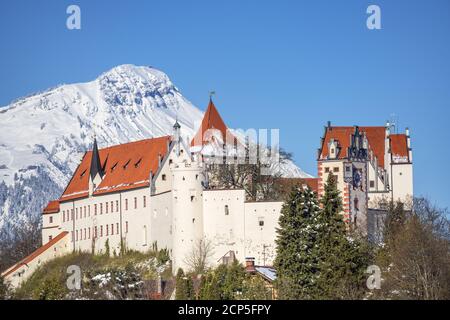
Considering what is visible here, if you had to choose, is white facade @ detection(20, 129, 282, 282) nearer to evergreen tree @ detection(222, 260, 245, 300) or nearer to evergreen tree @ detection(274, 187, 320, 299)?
evergreen tree @ detection(274, 187, 320, 299)

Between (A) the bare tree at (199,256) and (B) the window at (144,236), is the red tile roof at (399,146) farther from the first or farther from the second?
(A) the bare tree at (199,256)

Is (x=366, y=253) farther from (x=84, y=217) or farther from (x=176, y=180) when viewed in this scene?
(x=84, y=217)

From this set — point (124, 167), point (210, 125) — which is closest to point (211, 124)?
point (210, 125)

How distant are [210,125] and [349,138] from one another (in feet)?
43.4

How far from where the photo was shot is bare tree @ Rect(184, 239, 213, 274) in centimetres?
10762

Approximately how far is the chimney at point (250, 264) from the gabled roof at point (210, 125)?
21.8 m

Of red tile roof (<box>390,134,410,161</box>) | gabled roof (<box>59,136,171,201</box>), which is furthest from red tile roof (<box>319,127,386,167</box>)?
gabled roof (<box>59,136,171,201</box>)

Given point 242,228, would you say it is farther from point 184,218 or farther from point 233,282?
point 233,282

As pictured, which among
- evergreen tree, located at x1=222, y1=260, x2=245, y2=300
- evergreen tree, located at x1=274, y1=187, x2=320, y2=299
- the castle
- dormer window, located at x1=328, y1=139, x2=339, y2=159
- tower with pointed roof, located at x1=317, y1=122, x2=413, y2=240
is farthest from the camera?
dormer window, located at x1=328, y1=139, x2=339, y2=159

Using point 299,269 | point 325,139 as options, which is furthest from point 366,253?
point 325,139

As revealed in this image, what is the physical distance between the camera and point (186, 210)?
110438mm

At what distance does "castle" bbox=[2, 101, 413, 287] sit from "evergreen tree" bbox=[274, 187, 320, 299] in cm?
379
